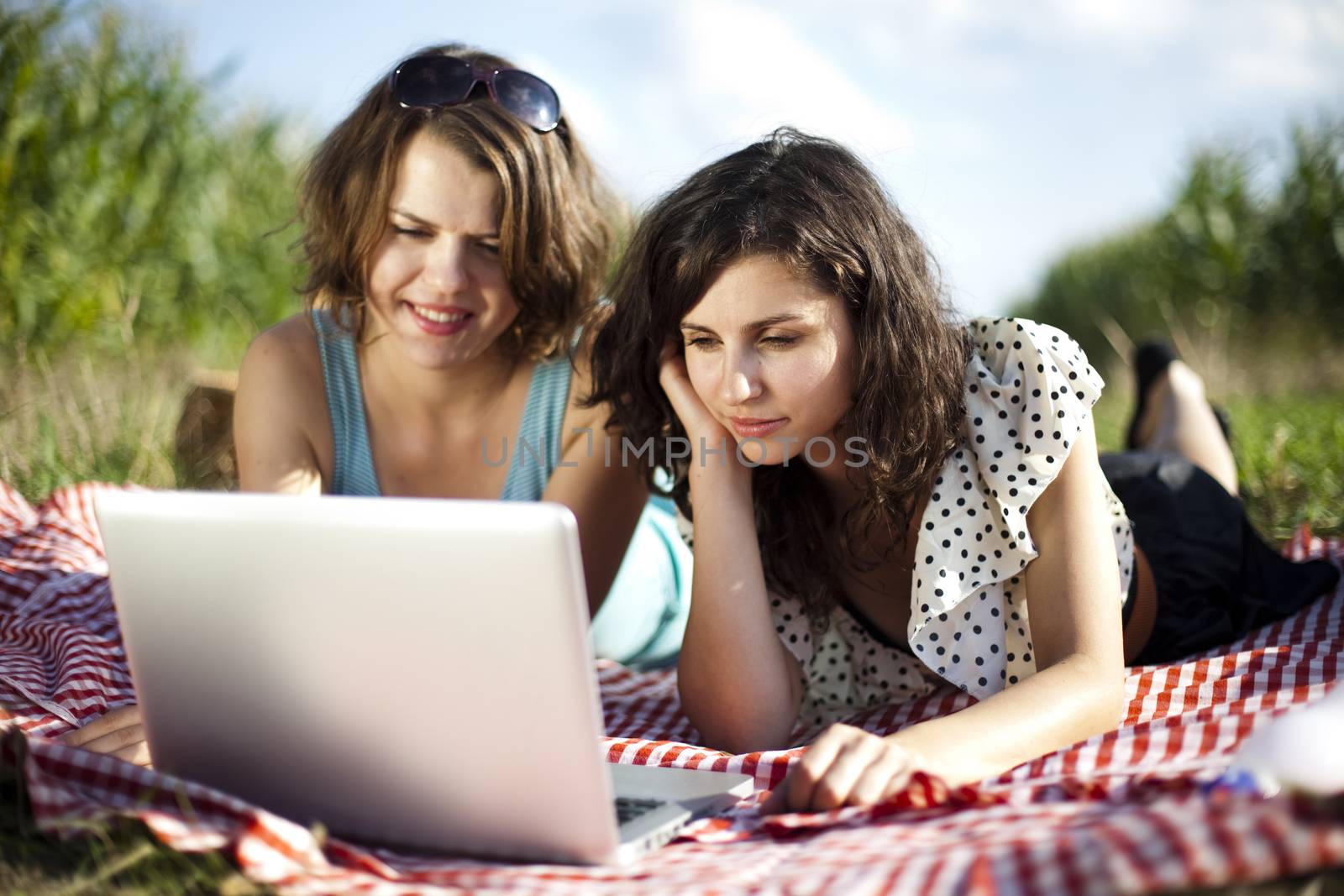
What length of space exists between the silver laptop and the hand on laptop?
244 millimetres

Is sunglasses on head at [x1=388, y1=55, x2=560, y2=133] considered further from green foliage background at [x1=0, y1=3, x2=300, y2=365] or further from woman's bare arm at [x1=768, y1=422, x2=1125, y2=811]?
green foliage background at [x1=0, y1=3, x2=300, y2=365]

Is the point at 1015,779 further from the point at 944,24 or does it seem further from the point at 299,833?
the point at 944,24

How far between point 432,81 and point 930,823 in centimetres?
194

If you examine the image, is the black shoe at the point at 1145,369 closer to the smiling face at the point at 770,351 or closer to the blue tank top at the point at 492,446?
the blue tank top at the point at 492,446

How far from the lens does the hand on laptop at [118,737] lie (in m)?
1.72

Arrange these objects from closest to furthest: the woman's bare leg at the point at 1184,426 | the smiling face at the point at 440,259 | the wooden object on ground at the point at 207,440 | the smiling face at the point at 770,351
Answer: the smiling face at the point at 770,351 → the smiling face at the point at 440,259 → the woman's bare leg at the point at 1184,426 → the wooden object on ground at the point at 207,440

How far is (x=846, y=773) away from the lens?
150 centimetres

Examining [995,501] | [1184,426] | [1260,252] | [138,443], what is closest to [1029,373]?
[995,501]

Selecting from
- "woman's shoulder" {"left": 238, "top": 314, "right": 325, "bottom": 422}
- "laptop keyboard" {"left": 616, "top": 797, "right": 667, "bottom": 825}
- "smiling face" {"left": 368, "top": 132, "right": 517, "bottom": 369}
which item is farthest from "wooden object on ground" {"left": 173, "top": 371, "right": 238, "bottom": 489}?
"laptop keyboard" {"left": 616, "top": 797, "right": 667, "bottom": 825}

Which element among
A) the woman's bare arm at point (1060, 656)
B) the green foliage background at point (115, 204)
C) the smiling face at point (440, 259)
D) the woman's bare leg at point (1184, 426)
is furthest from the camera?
the green foliage background at point (115, 204)

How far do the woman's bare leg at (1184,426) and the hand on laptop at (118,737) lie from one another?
2.93 meters

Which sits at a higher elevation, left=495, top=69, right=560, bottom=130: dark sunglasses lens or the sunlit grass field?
left=495, top=69, right=560, bottom=130: dark sunglasses lens

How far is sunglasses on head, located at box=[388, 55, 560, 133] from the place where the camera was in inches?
103

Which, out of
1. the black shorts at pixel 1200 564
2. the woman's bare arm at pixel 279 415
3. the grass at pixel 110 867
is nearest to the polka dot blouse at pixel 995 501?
the black shorts at pixel 1200 564
